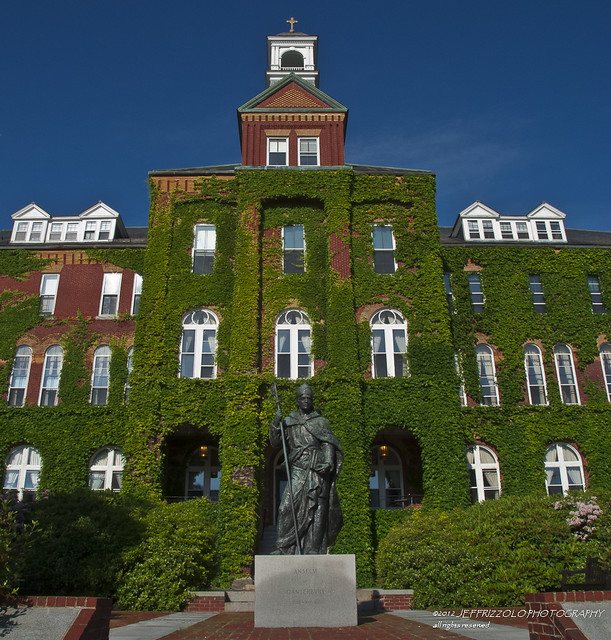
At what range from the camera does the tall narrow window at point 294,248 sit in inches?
1037

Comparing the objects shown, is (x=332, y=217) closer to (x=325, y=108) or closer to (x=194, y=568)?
(x=325, y=108)

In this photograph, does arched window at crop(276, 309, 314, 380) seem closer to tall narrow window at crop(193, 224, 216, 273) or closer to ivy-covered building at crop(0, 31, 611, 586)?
ivy-covered building at crop(0, 31, 611, 586)

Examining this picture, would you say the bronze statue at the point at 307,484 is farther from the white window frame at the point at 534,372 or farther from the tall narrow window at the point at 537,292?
the tall narrow window at the point at 537,292

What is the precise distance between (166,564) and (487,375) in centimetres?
1823

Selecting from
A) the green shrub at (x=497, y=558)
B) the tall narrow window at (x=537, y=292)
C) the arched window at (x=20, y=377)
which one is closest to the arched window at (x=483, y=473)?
the tall narrow window at (x=537, y=292)

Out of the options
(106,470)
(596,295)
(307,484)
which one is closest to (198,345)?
(106,470)

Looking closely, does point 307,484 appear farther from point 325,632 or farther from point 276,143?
point 276,143

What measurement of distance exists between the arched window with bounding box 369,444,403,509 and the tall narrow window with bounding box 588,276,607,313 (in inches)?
506

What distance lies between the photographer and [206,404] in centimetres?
2312

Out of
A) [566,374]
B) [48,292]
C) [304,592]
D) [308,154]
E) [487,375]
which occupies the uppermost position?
[308,154]

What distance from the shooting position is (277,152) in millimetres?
29125

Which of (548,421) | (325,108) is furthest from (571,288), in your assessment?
(325,108)

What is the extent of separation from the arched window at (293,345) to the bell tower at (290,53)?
19331 millimetres

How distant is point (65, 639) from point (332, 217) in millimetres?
22075
